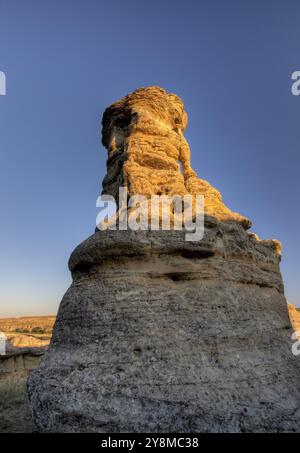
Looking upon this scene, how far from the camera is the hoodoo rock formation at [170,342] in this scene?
416 centimetres

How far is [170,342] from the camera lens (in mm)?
4746

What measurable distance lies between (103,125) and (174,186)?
453 centimetres

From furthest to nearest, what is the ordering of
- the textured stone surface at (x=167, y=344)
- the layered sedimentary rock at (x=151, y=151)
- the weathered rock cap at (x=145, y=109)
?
the weathered rock cap at (x=145, y=109), the layered sedimentary rock at (x=151, y=151), the textured stone surface at (x=167, y=344)

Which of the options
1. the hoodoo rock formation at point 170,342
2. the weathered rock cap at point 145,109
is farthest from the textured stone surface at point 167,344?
the weathered rock cap at point 145,109

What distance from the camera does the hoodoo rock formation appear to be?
13.7 feet

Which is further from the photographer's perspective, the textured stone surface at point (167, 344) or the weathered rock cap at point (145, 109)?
the weathered rock cap at point (145, 109)

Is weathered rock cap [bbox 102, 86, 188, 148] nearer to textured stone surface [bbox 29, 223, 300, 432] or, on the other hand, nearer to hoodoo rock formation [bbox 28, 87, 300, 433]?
hoodoo rock formation [bbox 28, 87, 300, 433]

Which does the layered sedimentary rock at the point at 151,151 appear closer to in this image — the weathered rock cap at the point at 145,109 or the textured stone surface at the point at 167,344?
the weathered rock cap at the point at 145,109

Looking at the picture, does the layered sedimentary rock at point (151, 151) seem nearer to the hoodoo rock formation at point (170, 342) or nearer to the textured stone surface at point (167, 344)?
the hoodoo rock formation at point (170, 342)

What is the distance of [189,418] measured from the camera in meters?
4.06

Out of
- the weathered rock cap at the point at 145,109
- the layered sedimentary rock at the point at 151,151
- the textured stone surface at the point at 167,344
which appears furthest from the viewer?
the weathered rock cap at the point at 145,109

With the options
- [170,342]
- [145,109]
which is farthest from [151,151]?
[170,342]

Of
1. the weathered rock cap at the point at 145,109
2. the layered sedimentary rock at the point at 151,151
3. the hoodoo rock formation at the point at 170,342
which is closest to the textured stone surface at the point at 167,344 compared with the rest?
the hoodoo rock formation at the point at 170,342

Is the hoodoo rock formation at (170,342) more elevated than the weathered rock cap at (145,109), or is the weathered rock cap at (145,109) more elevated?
the weathered rock cap at (145,109)
